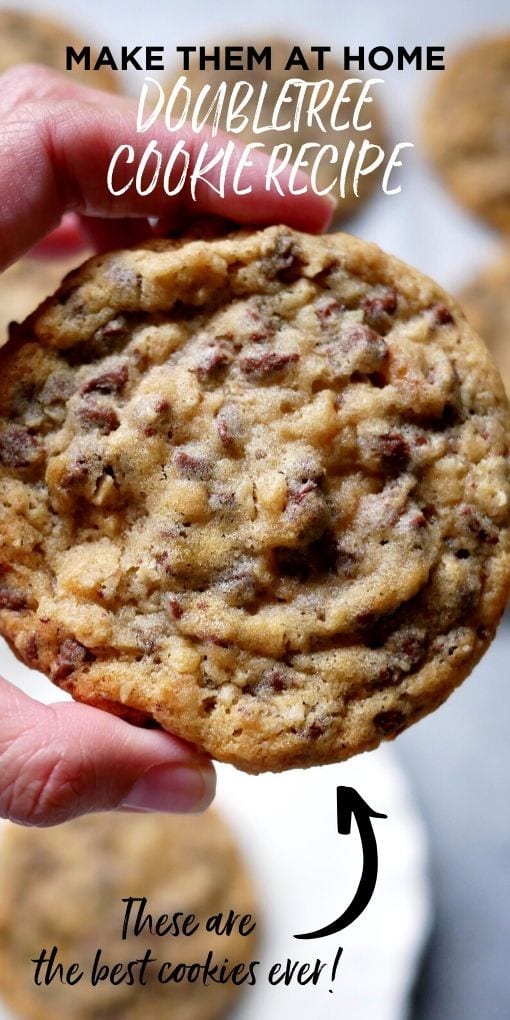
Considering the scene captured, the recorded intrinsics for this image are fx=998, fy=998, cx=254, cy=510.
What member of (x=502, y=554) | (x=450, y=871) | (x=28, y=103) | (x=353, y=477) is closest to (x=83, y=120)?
(x=28, y=103)

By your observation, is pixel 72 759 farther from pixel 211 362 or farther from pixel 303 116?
pixel 303 116

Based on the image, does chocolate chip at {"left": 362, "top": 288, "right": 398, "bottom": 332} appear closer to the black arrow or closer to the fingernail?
the fingernail

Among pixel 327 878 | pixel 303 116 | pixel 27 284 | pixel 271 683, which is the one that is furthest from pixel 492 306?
pixel 271 683

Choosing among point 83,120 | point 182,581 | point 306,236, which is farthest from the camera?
point 83,120

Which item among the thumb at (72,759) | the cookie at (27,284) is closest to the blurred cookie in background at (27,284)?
the cookie at (27,284)

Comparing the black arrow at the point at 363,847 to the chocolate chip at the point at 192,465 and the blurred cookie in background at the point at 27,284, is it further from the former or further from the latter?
the blurred cookie in background at the point at 27,284

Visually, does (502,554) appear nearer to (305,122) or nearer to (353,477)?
(353,477)

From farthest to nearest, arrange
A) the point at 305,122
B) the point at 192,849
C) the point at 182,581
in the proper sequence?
the point at 305,122 < the point at 192,849 < the point at 182,581

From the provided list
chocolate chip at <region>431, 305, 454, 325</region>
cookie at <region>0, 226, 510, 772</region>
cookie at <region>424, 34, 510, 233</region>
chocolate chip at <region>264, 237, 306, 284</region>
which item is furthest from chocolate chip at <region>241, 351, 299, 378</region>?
cookie at <region>424, 34, 510, 233</region>
